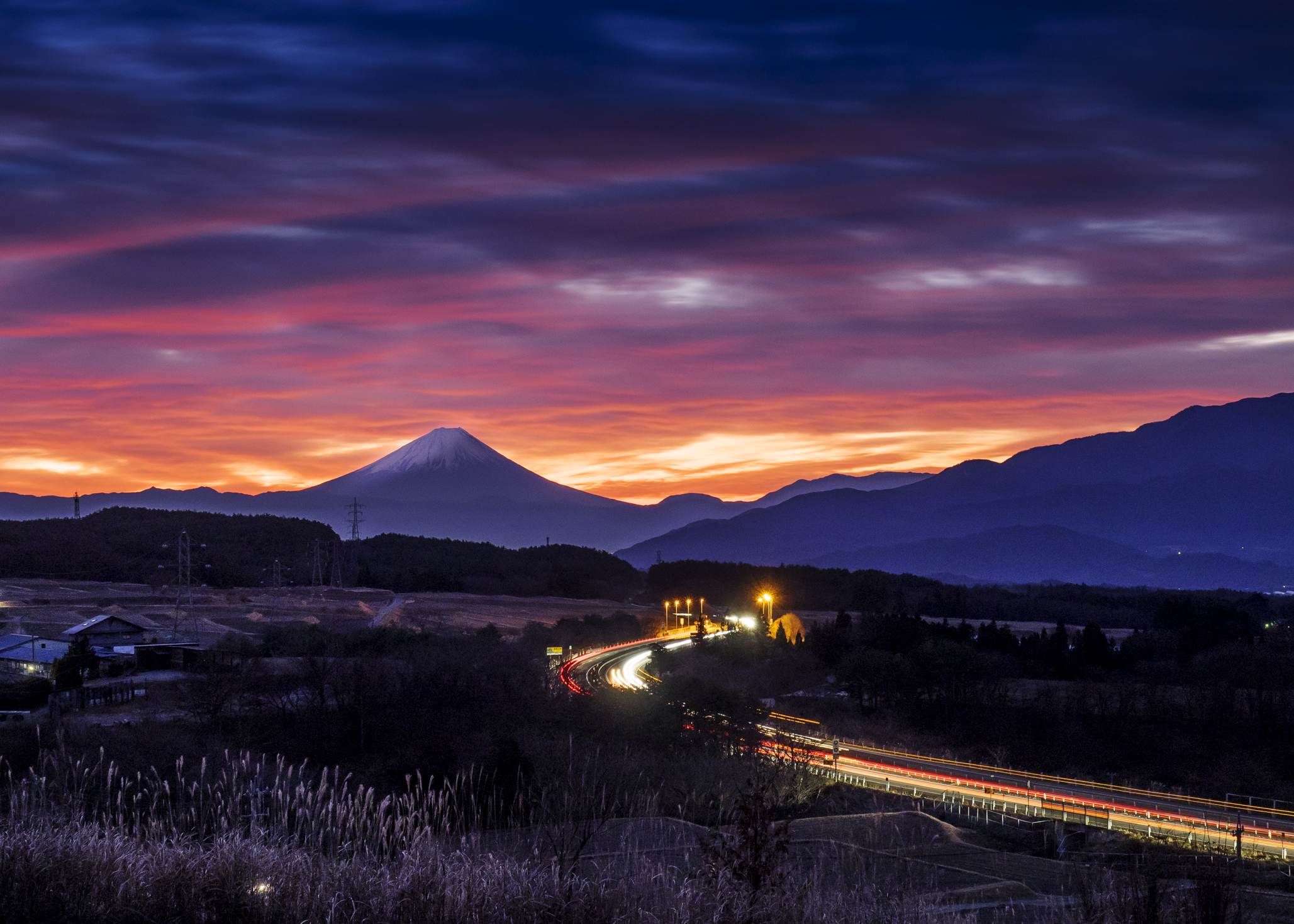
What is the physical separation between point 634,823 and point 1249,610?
10672 cm

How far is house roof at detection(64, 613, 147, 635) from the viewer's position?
185 feet

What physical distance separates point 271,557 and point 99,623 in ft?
195

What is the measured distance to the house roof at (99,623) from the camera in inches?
2219

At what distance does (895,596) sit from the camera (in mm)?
114875

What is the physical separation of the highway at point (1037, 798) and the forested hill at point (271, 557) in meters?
64.0

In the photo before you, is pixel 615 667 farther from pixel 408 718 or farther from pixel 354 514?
pixel 354 514

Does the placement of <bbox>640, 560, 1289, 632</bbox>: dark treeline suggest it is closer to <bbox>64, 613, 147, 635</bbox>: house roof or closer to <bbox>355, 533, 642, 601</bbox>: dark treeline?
<bbox>355, 533, 642, 601</bbox>: dark treeline

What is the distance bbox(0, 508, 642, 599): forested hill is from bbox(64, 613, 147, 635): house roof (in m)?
27.3

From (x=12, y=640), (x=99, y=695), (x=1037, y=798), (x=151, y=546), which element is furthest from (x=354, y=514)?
(x=1037, y=798)

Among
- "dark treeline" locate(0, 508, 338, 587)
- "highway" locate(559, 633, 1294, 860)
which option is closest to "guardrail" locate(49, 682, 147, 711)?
"highway" locate(559, 633, 1294, 860)

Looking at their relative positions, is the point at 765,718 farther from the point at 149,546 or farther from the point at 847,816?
the point at 149,546

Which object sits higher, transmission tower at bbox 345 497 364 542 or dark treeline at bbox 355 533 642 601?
transmission tower at bbox 345 497 364 542

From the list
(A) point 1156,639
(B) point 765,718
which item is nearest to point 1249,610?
(A) point 1156,639

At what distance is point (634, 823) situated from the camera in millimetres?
22141
